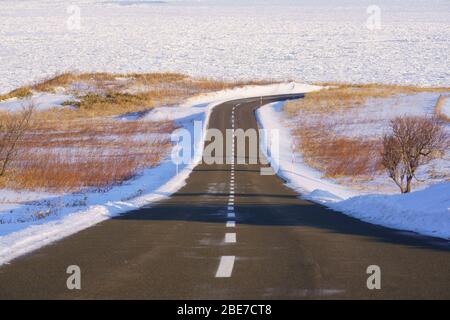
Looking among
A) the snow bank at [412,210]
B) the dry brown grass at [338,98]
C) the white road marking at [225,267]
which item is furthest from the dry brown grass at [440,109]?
the white road marking at [225,267]

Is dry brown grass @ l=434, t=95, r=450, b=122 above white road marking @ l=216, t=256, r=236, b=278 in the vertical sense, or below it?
below

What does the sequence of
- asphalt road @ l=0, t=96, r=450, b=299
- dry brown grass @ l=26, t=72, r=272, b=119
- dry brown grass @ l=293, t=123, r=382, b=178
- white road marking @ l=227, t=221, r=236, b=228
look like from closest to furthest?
asphalt road @ l=0, t=96, r=450, b=299 < white road marking @ l=227, t=221, r=236, b=228 < dry brown grass @ l=293, t=123, r=382, b=178 < dry brown grass @ l=26, t=72, r=272, b=119

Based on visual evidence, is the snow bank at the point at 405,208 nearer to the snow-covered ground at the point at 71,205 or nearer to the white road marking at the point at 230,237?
the white road marking at the point at 230,237

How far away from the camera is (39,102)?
3270 inches

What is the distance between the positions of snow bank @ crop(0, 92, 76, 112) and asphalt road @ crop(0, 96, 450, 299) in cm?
6370

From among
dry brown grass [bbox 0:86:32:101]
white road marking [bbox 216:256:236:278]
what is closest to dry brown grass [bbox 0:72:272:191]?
dry brown grass [bbox 0:86:32:101]

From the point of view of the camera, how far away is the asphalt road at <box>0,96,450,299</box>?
792 centimetres

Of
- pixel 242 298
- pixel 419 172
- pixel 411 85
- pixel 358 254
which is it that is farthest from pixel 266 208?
pixel 411 85

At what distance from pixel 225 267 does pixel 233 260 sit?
635 mm

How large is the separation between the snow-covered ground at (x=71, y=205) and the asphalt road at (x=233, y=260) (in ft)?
1.61

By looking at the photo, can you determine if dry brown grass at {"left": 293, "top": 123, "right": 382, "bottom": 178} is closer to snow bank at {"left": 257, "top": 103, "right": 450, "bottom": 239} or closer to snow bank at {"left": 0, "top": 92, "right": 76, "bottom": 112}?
snow bank at {"left": 257, "top": 103, "right": 450, "bottom": 239}

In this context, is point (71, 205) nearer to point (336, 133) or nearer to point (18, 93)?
point (336, 133)

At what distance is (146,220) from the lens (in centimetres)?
1630

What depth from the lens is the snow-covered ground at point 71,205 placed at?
12273 mm
